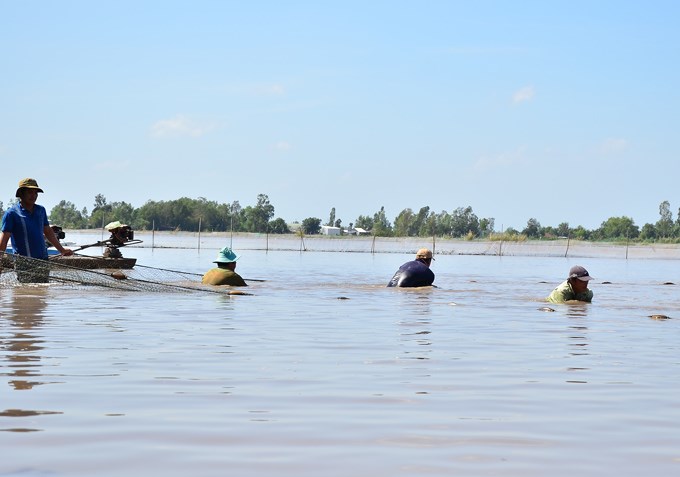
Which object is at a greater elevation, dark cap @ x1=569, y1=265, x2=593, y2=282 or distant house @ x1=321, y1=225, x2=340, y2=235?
distant house @ x1=321, y1=225, x2=340, y2=235

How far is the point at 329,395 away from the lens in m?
5.99

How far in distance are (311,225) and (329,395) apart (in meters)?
172

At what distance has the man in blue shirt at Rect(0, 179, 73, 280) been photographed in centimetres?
1268

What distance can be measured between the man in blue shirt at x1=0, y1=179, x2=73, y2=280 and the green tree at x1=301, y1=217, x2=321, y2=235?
162855mm

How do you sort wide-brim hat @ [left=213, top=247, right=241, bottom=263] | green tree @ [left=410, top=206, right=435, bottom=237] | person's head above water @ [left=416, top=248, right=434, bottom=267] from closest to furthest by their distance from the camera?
wide-brim hat @ [left=213, top=247, right=241, bottom=263]
person's head above water @ [left=416, top=248, right=434, bottom=267]
green tree @ [left=410, top=206, right=435, bottom=237]

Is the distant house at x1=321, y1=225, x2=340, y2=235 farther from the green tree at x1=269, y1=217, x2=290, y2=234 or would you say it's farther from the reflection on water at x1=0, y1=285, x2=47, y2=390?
the reflection on water at x1=0, y1=285, x2=47, y2=390

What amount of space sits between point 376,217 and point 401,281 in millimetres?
172425

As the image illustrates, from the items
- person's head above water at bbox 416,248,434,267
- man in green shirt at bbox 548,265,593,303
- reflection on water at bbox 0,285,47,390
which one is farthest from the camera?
person's head above water at bbox 416,248,434,267

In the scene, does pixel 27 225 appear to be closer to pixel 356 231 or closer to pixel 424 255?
pixel 424 255

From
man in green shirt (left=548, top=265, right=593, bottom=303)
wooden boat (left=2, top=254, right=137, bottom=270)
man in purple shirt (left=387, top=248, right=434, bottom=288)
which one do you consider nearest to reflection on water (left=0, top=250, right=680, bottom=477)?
man in green shirt (left=548, top=265, right=593, bottom=303)

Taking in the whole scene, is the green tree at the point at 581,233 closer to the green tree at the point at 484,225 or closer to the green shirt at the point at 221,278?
the green tree at the point at 484,225

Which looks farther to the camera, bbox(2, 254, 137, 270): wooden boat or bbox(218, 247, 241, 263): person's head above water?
bbox(2, 254, 137, 270): wooden boat

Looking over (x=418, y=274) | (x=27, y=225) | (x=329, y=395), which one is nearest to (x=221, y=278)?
(x=418, y=274)

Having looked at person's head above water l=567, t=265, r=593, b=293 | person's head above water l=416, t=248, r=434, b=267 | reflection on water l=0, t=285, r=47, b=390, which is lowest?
reflection on water l=0, t=285, r=47, b=390
